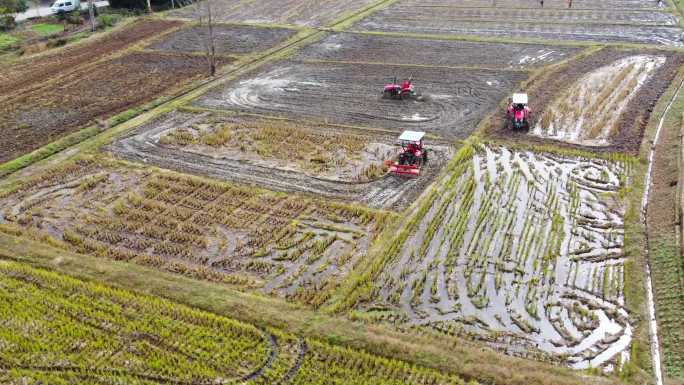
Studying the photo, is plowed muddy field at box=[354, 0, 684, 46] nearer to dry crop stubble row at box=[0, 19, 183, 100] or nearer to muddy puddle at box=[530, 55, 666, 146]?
muddy puddle at box=[530, 55, 666, 146]

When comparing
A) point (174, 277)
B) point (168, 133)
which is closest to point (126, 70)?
point (168, 133)

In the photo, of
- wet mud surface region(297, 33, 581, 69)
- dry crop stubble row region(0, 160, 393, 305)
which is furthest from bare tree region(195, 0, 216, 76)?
dry crop stubble row region(0, 160, 393, 305)

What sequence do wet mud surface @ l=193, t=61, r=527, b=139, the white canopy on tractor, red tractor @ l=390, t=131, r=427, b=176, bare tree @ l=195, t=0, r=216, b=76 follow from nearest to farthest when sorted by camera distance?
red tractor @ l=390, t=131, r=427, b=176 → the white canopy on tractor → wet mud surface @ l=193, t=61, r=527, b=139 → bare tree @ l=195, t=0, r=216, b=76

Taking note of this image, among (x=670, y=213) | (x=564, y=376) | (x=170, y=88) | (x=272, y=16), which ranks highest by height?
(x=272, y=16)

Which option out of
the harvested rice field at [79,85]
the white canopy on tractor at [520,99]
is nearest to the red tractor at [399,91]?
the white canopy on tractor at [520,99]

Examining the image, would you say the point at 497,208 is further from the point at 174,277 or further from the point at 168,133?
the point at 168,133
